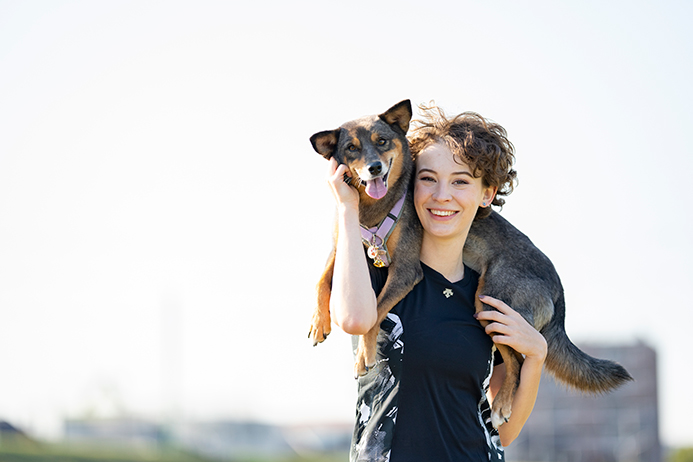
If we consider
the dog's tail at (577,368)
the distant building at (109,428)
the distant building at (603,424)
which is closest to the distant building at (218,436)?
the distant building at (109,428)

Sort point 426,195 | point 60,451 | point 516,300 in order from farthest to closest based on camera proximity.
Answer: point 60,451
point 516,300
point 426,195

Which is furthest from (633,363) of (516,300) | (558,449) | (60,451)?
(516,300)

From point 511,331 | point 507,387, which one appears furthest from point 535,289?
point 511,331

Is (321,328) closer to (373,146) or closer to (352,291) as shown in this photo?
(352,291)

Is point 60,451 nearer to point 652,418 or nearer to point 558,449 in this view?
point 558,449

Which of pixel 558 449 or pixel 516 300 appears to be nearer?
pixel 516 300

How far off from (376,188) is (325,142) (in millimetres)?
452

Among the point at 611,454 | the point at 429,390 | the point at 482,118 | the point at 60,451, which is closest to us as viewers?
the point at 429,390

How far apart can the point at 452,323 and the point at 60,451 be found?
14206mm

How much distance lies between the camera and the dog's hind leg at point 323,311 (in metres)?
3.53

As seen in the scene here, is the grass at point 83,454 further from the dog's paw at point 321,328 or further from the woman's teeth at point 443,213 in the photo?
the woman's teeth at point 443,213

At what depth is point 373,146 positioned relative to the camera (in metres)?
3.74

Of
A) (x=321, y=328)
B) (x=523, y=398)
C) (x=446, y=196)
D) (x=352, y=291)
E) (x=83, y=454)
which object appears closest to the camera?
(x=352, y=291)

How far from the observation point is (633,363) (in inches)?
1246
